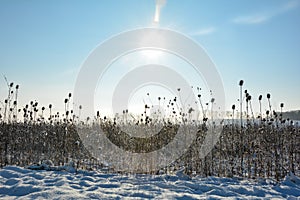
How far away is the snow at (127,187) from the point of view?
12.0 ft

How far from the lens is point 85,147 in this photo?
8.69m

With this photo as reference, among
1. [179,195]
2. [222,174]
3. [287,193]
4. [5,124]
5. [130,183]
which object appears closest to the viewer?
[179,195]

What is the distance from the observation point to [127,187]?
4184mm

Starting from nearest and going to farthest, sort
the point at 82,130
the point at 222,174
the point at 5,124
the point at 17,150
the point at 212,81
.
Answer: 1. the point at 222,174
2. the point at 212,81
3. the point at 17,150
4. the point at 5,124
5. the point at 82,130

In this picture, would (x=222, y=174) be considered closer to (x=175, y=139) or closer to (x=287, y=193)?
(x=287, y=193)

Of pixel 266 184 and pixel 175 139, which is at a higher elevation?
pixel 175 139

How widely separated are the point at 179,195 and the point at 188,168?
2.02 m

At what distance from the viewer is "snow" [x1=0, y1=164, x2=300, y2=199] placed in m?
3.65

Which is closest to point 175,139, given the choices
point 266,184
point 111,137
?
point 111,137

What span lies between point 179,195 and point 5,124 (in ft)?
18.5

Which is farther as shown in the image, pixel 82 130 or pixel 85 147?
pixel 82 130

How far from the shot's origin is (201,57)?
662 cm

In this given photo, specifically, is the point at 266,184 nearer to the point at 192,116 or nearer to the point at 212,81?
the point at 212,81

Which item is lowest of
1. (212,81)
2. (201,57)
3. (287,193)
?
(287,193)
